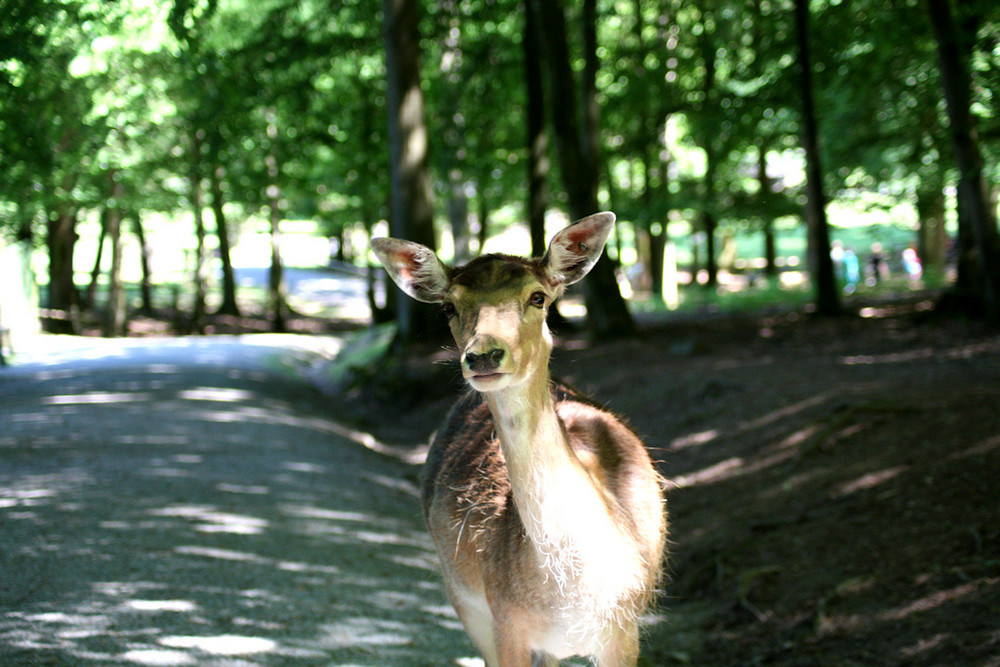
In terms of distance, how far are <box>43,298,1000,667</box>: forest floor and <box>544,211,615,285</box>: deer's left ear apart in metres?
0.72

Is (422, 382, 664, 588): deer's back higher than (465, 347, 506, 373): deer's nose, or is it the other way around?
(465, 347, 506, 373): deer's nose

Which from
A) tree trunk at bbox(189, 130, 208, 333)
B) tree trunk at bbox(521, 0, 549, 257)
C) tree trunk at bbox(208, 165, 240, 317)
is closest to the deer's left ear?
tree trunk at bbox(521, 0, 549, 257)

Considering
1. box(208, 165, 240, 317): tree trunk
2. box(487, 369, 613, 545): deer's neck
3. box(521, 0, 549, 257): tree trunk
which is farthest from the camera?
box(208, 165, 240, 317): tree trunk

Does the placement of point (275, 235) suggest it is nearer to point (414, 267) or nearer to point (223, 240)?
point (223, 240)

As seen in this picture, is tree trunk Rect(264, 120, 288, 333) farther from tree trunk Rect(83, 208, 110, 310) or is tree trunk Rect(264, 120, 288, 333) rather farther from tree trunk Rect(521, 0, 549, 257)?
tree trunk Rect(521, 0, 549, 257)

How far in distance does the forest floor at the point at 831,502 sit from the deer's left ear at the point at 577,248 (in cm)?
73

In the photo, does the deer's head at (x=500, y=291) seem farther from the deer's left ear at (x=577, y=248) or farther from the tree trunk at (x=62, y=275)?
the tree trunk at (x=62, y=275)


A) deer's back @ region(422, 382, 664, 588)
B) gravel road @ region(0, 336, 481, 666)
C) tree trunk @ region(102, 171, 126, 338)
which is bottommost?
gravel road @ region(0, 336, 481, 666)

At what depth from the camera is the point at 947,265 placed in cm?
3225

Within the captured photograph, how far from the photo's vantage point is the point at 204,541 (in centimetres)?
734

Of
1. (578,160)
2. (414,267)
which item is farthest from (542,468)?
(578,160)

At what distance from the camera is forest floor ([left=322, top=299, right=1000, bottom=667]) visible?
5707 mm

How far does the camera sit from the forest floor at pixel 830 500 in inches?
225

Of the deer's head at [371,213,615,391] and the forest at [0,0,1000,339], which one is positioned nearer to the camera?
the deer's head at [371,213,615,391]
